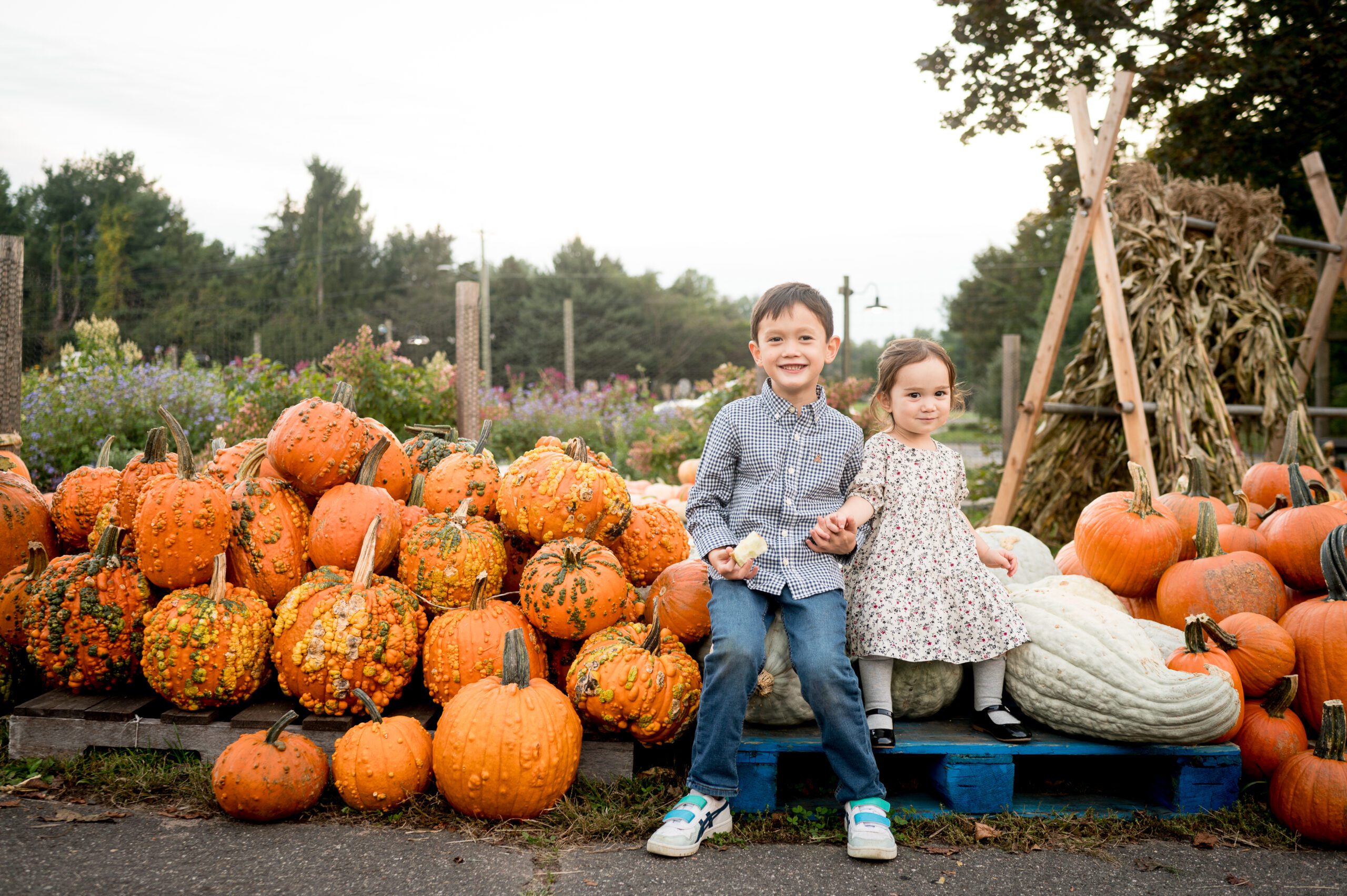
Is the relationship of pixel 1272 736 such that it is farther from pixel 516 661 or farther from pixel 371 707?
pixel 371 707

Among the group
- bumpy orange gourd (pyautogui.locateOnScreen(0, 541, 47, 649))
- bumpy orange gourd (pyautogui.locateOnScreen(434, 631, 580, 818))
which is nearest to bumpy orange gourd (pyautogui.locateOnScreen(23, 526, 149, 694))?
bumpy orange gourd (pyautogui.locateOnScreen(0, 541, 47, 649))

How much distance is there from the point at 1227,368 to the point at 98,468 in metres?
6.84

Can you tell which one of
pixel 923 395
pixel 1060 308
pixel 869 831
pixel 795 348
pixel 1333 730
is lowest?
pixel 869 831

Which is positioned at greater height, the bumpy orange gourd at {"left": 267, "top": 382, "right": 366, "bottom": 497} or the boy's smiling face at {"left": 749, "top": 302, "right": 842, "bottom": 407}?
the boy's smiling face at {"left": 749, "top": 302, "right": 842, "bottom": 407}

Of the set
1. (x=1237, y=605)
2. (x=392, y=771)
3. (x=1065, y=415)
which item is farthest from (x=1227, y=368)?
(x=392, y=771)

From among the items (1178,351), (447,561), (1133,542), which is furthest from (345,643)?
(1178,351)

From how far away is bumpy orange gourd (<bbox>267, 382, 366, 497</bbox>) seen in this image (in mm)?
2869

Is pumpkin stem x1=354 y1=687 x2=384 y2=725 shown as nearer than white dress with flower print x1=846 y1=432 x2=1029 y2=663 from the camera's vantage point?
Yes

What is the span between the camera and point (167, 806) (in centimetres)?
Answer: 240

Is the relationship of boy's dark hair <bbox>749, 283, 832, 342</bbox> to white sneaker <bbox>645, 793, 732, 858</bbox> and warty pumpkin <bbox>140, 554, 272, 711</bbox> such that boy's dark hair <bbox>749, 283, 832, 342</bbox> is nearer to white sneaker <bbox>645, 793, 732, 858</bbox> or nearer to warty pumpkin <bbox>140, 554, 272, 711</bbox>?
white sneaker <bbox>645, 793, 732, 858</bbox>

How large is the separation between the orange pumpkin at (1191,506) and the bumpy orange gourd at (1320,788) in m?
0.90

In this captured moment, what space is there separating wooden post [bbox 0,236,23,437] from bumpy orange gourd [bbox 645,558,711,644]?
3809mm

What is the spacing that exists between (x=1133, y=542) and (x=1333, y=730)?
852 mm

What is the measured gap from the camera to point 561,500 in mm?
2799
